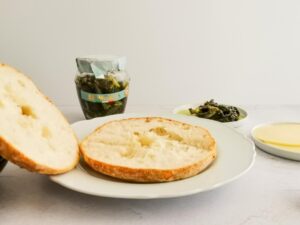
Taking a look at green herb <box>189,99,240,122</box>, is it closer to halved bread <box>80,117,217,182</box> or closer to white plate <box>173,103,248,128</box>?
white plate <box>173,103,248,128</box>

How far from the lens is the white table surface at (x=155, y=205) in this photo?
80 cm

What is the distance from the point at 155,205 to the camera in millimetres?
847

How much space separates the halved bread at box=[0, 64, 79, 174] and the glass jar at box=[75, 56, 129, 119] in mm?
301

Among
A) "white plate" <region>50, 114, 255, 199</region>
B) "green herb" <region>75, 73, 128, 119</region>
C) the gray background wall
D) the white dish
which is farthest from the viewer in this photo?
the gray background wall

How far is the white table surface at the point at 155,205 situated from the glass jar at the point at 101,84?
386 millimetres

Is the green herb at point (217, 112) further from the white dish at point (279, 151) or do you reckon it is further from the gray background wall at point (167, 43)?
the gray background wall at point (167, 43)

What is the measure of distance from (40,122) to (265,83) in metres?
1.12

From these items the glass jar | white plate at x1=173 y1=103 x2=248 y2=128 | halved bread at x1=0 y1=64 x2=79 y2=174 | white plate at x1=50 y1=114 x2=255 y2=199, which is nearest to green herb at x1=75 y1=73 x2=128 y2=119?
the glass jar

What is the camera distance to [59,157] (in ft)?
2.87

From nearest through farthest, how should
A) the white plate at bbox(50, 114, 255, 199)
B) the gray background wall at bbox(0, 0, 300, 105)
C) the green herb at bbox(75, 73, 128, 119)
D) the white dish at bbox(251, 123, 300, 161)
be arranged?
the white plate at bbox(50, 114, 255, 199) → the white dish at bbox(251, 123, 300, 161) → the green herb at bbox(75, 73, 128, 119) → the gray background wall at bbox(0, 0, 300, 105)

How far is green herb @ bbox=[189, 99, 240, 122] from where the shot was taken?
1.35 meters

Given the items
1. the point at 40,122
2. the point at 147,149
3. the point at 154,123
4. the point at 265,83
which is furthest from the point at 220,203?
the point at 265,83

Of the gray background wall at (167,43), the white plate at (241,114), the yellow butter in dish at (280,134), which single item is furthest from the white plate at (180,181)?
the gray background wall at (167,43)

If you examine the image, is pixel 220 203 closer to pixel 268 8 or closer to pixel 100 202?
pixel 100 202
